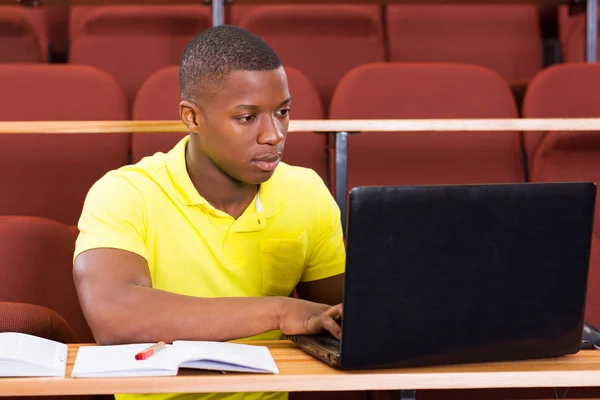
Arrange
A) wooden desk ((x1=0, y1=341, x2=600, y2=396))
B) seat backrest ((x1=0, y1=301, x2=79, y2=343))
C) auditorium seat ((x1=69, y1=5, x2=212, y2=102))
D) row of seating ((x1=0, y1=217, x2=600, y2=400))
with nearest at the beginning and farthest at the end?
wooden desk ((x1=0, y1=341, x2=600, y2=396)) → seat backrest ((x1=0, y1=301, x2=79, y2=343)) → row of seating ((x1=0, y1=217, x2=600, y2=400)) → auditorium seat ((x1=69, y1=5, x2=212, y2=102))

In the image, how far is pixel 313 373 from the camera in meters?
0.54

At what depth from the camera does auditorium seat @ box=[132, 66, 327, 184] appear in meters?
1.32

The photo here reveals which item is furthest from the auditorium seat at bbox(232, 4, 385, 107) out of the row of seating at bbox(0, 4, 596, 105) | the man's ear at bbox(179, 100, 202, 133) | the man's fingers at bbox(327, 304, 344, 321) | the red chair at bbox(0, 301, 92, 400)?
the man's fingers at bbox(327, 304, 344, 321)

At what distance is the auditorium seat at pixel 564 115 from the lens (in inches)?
53.2

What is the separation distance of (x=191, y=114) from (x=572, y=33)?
49.7 inches

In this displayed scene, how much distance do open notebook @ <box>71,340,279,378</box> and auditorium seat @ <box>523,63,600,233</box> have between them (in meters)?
0.89

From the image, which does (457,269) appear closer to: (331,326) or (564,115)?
(331,326)

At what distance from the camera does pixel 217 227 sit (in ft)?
2.80

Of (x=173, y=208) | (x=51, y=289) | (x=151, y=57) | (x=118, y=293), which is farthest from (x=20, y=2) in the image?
(x=118, y=293)

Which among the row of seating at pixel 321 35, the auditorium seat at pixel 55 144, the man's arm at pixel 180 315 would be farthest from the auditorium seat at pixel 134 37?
the man's arm at pixel 180 315

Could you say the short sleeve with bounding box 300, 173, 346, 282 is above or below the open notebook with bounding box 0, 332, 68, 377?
above

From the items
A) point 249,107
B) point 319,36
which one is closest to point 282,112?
point 249,107

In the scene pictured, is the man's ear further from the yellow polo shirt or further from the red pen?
the red pen

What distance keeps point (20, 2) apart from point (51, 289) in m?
0.86
